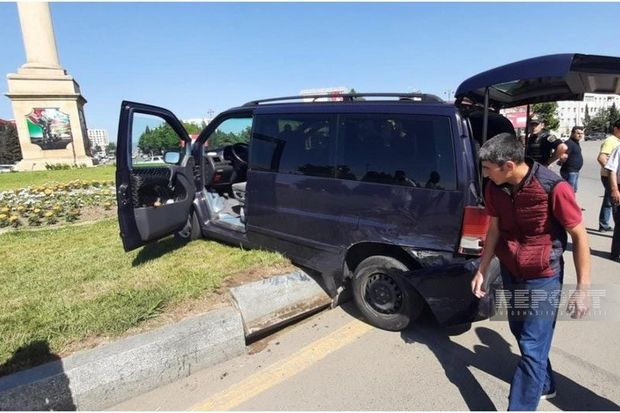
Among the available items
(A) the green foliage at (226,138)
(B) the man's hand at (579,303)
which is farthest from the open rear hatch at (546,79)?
(A) the green foliage at (226,138)

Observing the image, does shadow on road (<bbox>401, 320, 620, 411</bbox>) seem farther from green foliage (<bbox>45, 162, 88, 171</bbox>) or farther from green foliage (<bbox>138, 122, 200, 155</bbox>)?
green foliage (<bbox>45, 162, 88, 171</bbox>)

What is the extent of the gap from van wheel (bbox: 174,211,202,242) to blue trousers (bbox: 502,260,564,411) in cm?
405

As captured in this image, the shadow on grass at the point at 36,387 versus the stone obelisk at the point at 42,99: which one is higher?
the stone obelisk at the point at 42,99

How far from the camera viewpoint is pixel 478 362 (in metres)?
2.83

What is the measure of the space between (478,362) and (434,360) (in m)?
0.32

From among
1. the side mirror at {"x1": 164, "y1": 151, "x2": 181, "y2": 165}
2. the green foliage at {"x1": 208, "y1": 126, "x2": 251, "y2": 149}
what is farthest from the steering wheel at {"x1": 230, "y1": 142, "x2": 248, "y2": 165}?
the side mirror at {"x1": 164, "y1": 151, "x2": 181, "y2": 165}

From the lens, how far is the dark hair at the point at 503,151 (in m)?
1.91

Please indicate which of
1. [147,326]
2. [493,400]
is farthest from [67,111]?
[493,400]

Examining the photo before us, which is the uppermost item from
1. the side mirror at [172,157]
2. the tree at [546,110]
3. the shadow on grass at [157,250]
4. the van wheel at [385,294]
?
the tree at [546,110]

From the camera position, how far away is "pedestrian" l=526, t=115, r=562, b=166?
5.46 metres

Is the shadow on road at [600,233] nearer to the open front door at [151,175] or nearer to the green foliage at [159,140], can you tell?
the open front door at [151,175]

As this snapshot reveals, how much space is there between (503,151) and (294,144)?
2.22m

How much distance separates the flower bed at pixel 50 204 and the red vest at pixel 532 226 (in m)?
7.87

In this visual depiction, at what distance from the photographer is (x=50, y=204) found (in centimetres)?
843
